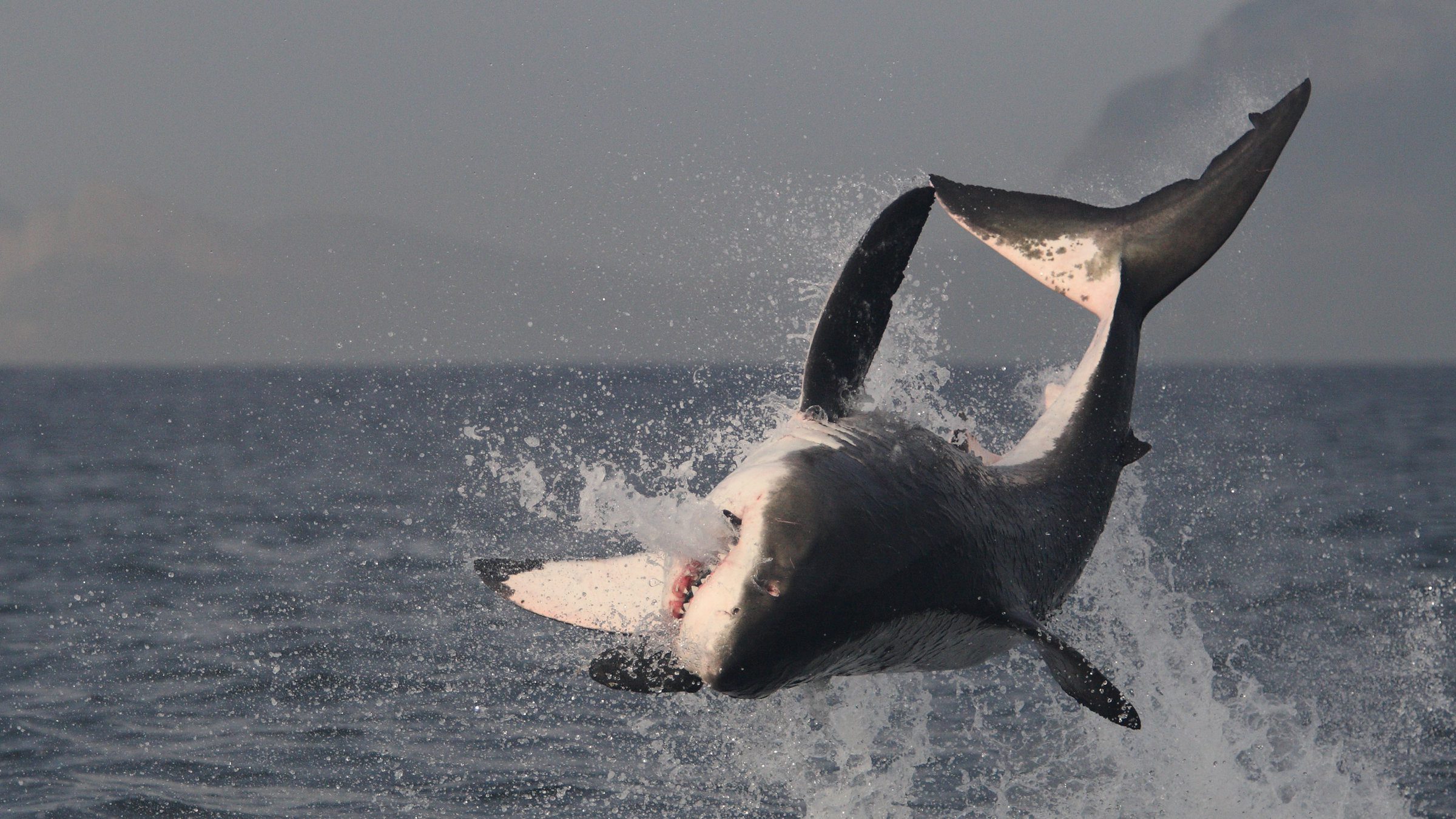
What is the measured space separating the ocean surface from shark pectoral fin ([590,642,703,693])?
543 mm

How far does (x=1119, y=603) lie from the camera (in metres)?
10.2

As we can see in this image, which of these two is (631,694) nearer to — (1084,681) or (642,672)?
(1084,681)

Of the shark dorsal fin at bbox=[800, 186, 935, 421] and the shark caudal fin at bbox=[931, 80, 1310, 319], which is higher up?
the shark caudal fin at bbox=[931, 80, 1310, 319]

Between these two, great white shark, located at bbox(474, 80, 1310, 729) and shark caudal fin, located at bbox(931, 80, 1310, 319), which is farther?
shark caudal fin, located at bbox(931, 80, 1310, 319)

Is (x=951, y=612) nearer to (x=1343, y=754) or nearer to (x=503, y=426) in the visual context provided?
(x=1343, y=754)

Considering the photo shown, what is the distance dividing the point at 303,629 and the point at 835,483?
17121mm

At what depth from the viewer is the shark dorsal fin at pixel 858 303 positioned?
6785mm

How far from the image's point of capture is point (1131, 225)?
29.7ft

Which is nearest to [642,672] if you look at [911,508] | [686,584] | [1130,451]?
[686,584]

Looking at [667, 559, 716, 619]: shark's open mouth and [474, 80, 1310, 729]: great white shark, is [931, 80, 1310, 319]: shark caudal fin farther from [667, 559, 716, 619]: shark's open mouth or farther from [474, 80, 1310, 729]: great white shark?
[667, 559, 716, 619]: shark's open mouth

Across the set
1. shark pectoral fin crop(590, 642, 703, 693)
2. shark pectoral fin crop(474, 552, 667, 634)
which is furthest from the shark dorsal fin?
shark pectoral fin crop(590, 642, 703, 693)

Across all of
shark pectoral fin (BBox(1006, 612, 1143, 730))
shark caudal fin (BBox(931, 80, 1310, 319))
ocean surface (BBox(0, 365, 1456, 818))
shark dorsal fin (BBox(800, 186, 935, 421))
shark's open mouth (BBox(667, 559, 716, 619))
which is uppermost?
shark caudal fin (BBox(931, 80, 1310, 319))

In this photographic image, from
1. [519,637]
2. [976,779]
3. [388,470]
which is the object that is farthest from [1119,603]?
[388,470]

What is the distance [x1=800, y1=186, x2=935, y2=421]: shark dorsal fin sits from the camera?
6785 millimetres
